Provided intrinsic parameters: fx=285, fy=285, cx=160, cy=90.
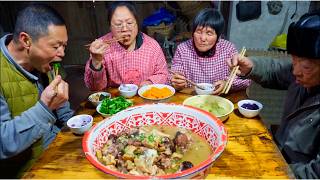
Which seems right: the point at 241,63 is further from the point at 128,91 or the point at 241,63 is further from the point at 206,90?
the point at 128,91

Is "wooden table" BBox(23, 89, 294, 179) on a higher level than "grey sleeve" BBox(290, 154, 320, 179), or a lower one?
higher

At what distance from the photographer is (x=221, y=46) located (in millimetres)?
2900

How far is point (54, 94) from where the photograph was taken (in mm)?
1590

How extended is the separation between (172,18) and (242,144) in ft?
13.2

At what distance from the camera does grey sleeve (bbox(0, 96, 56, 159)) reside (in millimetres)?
1488

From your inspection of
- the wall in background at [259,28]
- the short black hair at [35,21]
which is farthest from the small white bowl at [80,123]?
the wall in background at [259,28]

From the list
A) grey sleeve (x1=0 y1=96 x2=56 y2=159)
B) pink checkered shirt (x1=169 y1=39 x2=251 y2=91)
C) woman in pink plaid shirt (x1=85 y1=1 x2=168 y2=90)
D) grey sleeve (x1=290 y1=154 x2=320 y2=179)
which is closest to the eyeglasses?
woman in pink plaid shirt (x1=85 y1=1 x2=168 y2=90)

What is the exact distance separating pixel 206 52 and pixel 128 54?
79cm

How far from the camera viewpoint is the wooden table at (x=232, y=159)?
144 cm

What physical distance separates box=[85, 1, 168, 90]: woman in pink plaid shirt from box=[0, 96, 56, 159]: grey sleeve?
48.1 inches

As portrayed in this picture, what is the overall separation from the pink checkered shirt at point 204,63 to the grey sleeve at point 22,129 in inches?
65.5

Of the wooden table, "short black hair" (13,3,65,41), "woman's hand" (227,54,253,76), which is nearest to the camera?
the wooden table

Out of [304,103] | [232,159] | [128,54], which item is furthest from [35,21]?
[304,103]

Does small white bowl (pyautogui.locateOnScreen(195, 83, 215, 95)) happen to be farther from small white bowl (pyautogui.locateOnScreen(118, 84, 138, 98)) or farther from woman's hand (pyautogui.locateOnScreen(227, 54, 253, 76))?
small white bowl (pyautogui.locateOnScreen(118, 84, 138, 98))
